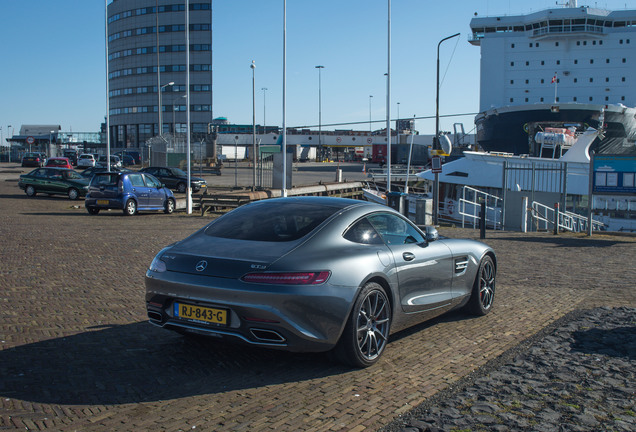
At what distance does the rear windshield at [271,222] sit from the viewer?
531 cm

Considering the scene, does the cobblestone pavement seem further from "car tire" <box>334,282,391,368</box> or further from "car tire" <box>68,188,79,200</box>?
"car tire" <box>68,188,79,200</box>

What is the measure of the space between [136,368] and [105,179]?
17.6m

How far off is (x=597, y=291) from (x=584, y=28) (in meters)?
52.2

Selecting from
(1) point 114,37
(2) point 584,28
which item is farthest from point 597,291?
(1) point 114,37

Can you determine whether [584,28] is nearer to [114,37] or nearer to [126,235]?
[126,235]

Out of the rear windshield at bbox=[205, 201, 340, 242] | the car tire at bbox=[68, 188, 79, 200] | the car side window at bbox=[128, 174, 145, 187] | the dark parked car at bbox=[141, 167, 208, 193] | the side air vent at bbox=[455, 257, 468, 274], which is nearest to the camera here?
the rear windshield at bbox=[205, 201, 340, 242]

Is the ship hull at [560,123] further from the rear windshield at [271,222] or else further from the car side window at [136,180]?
the rear windshield at [271,222]

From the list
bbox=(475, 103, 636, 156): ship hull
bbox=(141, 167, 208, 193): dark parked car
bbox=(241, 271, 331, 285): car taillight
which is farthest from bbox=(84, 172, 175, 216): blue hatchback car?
bbox=(475, 103, 636, 156): ship hull

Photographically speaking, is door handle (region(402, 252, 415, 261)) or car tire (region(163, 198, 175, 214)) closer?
door handle (region(402, 252, 415, 261))

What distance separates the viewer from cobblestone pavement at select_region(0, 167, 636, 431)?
4.06 m

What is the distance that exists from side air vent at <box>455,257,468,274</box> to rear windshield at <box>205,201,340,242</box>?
5.45ft

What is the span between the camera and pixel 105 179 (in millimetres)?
21328

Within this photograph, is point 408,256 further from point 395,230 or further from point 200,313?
point 200,313

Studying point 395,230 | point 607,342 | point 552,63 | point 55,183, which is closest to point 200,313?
point 395,230
